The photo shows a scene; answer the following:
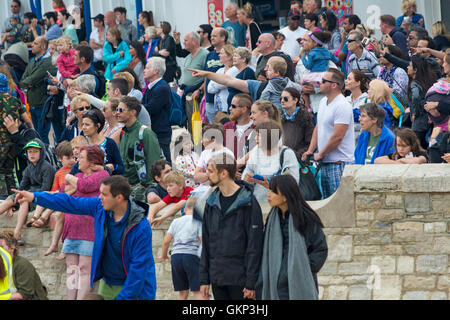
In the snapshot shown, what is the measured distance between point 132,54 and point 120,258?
7412 mm

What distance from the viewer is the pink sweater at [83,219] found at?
9672 mm

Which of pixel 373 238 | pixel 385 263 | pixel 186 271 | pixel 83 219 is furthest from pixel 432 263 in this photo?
pixel 83 219

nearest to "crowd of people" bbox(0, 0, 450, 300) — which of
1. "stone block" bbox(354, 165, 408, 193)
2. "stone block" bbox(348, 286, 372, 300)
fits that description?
"stone block" bbox(354, 165, 408, 193)

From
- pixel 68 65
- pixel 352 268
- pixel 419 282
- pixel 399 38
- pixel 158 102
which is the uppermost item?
pixel 399 38

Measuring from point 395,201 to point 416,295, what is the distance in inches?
38.3

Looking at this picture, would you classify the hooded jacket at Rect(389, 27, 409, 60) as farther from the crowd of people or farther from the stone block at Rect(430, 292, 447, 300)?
the stone block at Rect(430, 292, 447, 300)

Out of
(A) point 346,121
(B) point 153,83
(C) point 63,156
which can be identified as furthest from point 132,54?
(A) point 346,121

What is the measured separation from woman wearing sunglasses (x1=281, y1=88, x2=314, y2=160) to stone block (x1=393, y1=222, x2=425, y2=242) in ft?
4.82

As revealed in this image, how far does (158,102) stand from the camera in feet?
42.3

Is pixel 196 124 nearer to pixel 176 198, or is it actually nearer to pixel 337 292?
pixel 176 198

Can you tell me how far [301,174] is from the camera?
397 inches

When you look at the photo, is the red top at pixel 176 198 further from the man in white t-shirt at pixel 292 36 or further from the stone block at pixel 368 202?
the man in white t-shirt at pixel 292 36

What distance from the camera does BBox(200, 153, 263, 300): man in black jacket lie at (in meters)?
8.07

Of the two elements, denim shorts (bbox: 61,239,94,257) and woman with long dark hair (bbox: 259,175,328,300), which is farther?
denim shorts (bbox: 61,239,94,257)
